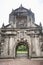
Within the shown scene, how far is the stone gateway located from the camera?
15.2 meters

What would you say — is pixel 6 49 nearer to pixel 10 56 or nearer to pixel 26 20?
pixel 10 56

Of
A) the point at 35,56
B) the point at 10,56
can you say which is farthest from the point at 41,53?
the point at 10,56

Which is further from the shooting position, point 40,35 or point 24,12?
point 24,12

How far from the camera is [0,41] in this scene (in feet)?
51.0

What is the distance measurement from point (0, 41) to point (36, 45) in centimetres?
416

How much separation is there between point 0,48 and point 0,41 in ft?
2.66

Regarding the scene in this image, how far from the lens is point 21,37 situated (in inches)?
615

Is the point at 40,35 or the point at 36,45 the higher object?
the point at 40,35

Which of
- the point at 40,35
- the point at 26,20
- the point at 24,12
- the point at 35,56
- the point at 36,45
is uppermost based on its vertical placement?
the point at 24,12

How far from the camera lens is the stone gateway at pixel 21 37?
49.8 feet

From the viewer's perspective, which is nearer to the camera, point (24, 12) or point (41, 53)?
point (41, 53)

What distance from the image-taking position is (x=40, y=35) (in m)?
15.6

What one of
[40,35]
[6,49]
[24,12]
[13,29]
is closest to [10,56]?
[6,49]

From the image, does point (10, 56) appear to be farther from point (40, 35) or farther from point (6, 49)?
point (40, 35)
